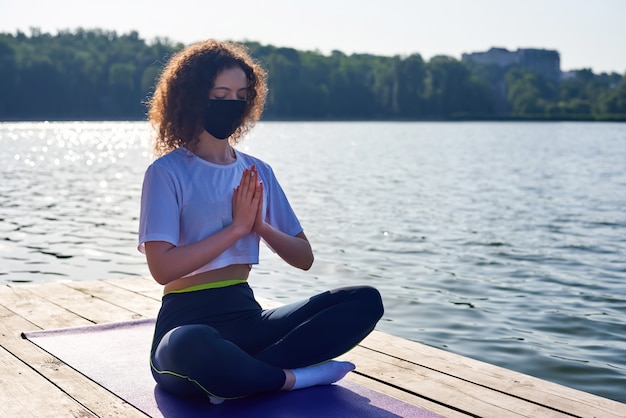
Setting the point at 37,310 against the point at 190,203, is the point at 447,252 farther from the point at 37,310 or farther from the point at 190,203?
the point at 190,203

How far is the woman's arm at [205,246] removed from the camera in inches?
143

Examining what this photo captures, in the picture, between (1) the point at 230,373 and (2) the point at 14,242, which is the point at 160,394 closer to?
(1) the point at 230,373

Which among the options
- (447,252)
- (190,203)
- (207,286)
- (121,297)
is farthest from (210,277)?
(447,252)

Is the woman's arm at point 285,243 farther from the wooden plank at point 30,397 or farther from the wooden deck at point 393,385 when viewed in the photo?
the wooden plank at point 30,397

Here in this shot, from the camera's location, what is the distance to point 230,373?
3.58 meters

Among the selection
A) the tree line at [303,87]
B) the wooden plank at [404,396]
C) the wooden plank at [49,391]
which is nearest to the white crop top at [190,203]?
the wooden plank at [49,391]

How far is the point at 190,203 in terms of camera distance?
12.3 ft

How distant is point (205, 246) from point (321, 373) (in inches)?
32.9

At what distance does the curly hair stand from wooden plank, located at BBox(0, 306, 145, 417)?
3.73 ft

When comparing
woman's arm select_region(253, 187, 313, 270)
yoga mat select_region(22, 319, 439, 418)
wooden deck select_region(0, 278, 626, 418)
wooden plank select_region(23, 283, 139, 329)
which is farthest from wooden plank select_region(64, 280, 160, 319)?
woman's arm select_region(253, 187, 313, 270)

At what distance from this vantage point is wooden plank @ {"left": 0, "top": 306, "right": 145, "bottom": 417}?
3646mm

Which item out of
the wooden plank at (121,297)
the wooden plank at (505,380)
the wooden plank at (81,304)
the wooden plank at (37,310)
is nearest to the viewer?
the wooden plank at (505,380)

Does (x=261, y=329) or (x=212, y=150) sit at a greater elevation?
(x=212, y=150)

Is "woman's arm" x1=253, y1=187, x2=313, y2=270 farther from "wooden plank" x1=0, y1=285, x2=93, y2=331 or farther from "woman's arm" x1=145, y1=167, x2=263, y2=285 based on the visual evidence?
"wooden plank" x1=0, y1=285, x2=93, y2=331
